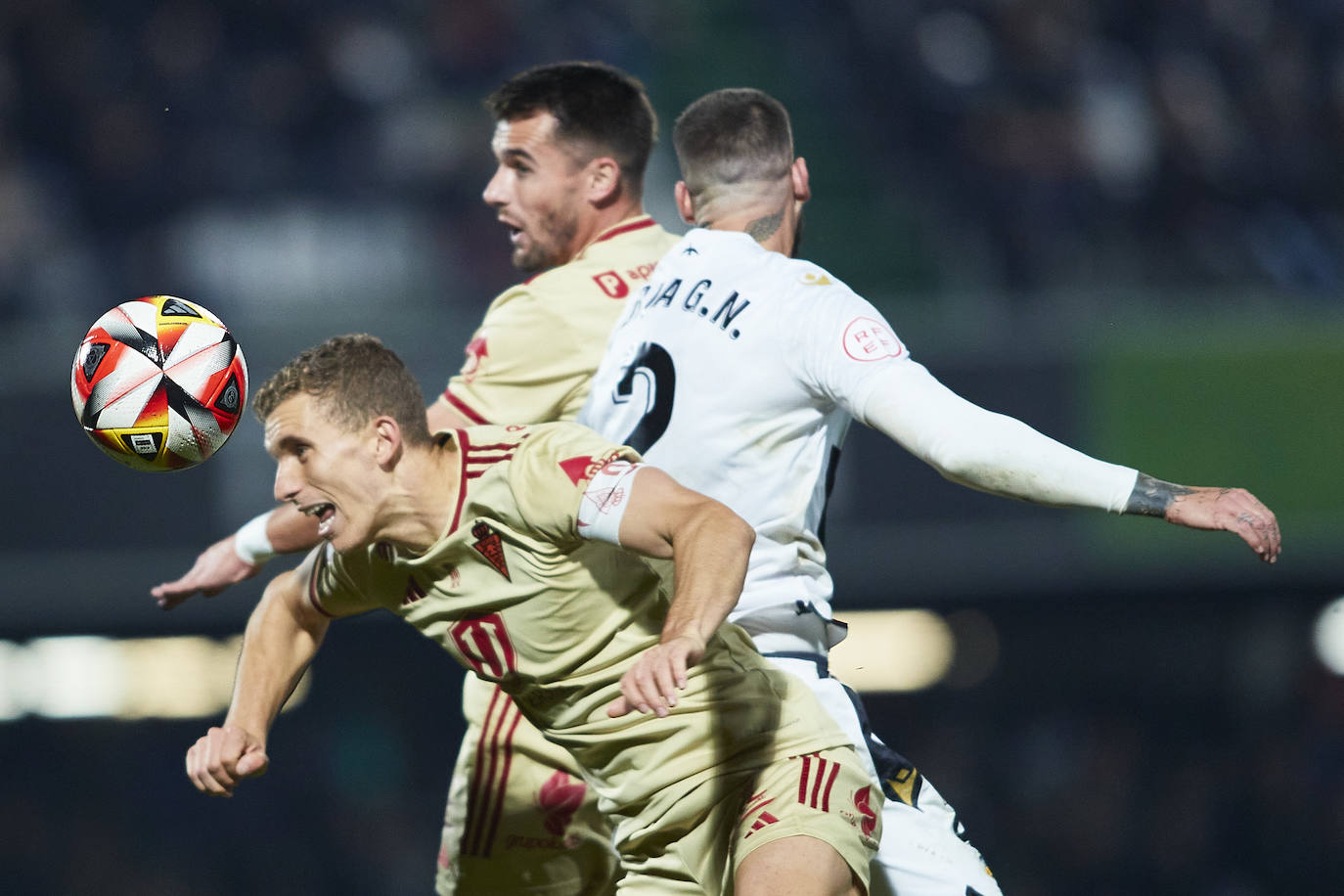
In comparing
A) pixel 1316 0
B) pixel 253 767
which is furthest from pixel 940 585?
A: pixel 253 767

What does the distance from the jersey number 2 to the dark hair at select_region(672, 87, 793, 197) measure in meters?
0.50

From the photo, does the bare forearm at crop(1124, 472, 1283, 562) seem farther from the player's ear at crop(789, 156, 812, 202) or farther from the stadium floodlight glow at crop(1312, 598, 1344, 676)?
the stadium floodlight glow at crop(1312, 598, 1344, 676)

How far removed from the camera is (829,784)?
12.9ft

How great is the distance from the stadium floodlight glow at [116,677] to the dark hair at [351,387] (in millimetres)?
7946

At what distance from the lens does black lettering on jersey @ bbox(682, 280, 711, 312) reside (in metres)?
4.32

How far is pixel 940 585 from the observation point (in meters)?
11.0

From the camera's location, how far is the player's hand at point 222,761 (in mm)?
4059

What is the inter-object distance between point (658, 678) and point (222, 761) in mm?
1341

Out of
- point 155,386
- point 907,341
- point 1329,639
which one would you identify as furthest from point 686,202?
point 1329,639

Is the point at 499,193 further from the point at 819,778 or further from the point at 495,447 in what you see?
the point at 819,778

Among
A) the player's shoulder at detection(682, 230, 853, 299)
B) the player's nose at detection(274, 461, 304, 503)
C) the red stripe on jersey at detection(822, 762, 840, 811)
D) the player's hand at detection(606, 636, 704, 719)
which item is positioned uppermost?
the player's shoulder at detection(682, 230, 853, 299)

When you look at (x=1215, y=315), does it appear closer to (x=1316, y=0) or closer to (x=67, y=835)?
(x=1316, y=0)

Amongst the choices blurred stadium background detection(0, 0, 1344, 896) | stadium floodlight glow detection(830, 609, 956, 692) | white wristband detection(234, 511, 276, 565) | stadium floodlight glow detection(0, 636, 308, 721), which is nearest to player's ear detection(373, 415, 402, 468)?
white wristband detection(234, 511, 276, 565)

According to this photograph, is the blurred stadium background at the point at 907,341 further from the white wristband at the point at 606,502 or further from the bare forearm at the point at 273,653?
the white wristband at the point at 606,502
